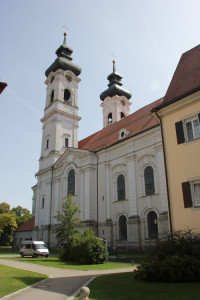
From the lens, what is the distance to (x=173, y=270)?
9.47 metres

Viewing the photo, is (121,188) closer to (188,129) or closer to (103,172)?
(103,172)

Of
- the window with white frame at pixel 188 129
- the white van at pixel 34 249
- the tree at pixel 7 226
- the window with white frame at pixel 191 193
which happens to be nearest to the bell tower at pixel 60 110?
the tree at pixel 7 226

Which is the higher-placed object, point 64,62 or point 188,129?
point 64,62

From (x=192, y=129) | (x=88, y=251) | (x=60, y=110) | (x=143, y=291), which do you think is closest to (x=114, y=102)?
(x=60, y=110)

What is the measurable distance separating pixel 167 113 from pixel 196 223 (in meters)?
5.87

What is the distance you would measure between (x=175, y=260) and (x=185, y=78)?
986cm

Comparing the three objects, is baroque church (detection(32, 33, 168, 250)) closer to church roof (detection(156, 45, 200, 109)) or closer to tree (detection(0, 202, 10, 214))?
church roof (detection(156, 45, 200, 109))

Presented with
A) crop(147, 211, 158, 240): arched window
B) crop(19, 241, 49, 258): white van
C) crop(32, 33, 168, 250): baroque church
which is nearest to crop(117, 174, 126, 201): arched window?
crop(32, 33, 168, 250): baroque church

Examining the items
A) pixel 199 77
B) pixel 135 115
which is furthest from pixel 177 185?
pixel 135 115

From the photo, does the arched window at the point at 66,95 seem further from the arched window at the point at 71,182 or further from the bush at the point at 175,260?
the bush at the point at 175,260

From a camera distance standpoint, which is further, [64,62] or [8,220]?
[8,220]

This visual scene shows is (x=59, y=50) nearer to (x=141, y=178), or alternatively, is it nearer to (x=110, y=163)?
(x=110, y=163)

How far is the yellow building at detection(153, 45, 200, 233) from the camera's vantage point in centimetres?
1238

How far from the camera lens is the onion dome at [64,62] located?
143 ft
